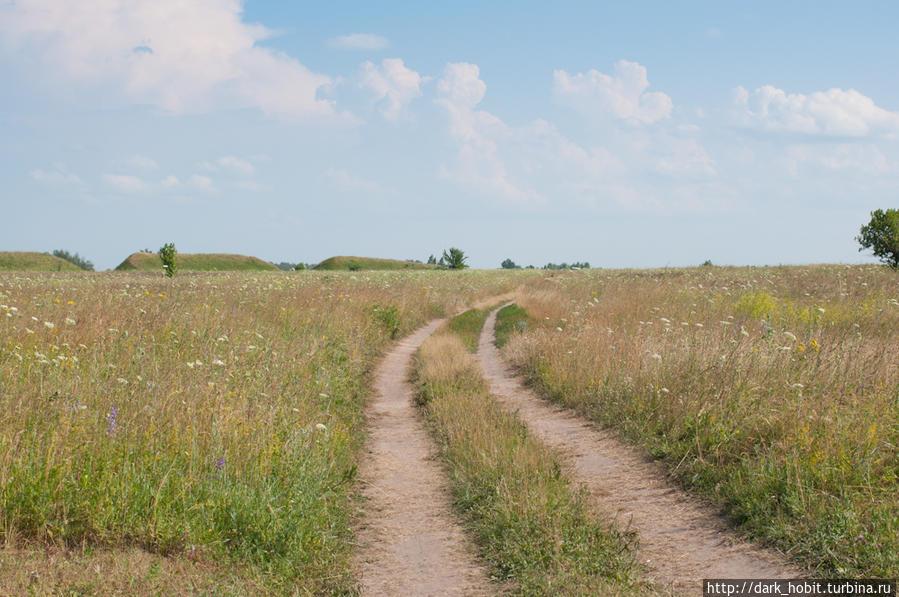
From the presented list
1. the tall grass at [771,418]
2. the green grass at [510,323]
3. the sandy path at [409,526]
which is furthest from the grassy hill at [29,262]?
the tall grass at [771,418]

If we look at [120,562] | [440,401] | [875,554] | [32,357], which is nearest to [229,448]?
[120,562]

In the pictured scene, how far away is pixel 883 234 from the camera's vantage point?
148 ft

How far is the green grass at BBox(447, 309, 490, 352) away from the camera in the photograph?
1820 cm

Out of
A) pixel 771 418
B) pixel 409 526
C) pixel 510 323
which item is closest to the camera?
pixel 409 526

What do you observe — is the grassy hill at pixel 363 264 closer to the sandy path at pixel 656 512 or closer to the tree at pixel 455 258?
the tree at pixel 455 258

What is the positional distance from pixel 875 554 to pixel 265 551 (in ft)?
15.1

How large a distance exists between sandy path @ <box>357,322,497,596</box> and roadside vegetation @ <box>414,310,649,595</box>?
20 centimetres

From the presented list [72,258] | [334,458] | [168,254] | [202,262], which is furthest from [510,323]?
[72,258]

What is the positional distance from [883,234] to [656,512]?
50105 mm

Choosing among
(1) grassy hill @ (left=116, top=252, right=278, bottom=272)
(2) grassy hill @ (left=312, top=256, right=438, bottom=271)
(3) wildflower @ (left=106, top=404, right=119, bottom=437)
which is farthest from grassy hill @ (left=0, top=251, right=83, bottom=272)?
(3) wildflower @ (left=106, top=404, right=119, bottom=437)

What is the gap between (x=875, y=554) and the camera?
4.40m

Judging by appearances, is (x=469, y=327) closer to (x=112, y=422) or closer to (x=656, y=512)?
(x=656, y=512)

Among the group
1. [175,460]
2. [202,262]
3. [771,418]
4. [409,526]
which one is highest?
[202,262]

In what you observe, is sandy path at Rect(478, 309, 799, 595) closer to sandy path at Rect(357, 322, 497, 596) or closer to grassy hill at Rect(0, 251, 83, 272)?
sandy path at Rect(357, 322, 497, 596)
